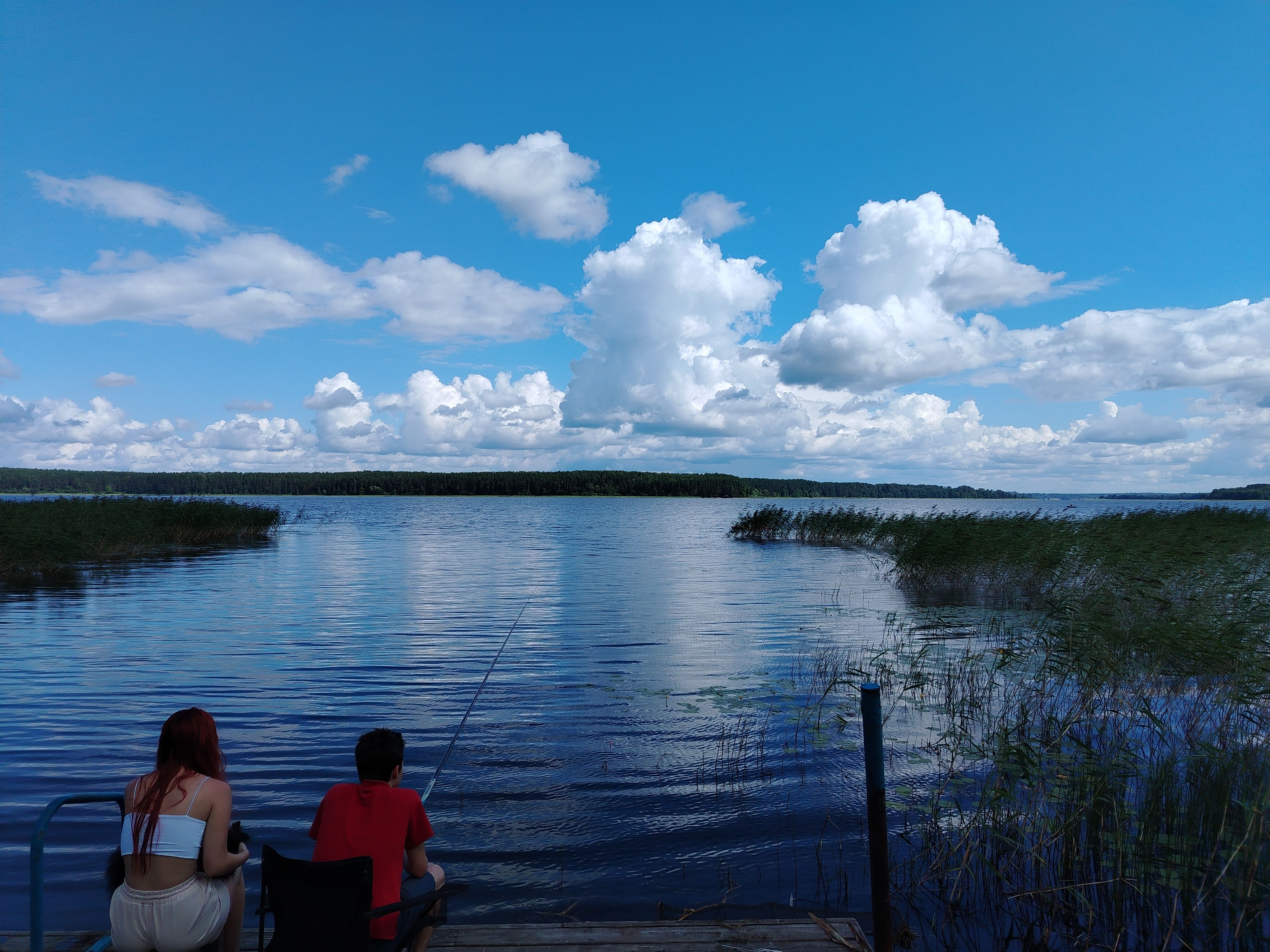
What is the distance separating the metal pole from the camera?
4883 millimetres

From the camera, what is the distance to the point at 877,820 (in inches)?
199

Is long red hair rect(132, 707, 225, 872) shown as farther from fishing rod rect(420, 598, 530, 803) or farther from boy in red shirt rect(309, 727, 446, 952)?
fishing rod rect(420, 598, 530, 803)

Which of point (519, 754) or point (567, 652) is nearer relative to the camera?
point (519, 754)

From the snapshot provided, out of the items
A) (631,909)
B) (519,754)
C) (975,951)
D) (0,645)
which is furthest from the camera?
(0,645)

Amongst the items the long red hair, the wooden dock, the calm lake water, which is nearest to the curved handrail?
the long red hair

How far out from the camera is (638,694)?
12.5 meters

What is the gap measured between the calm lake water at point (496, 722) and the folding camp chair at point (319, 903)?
2423 mm

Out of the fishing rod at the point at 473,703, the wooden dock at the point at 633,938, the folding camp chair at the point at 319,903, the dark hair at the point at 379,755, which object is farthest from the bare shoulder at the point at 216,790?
A: the fishing rod at the point at 473,703

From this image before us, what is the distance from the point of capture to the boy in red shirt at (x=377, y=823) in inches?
157

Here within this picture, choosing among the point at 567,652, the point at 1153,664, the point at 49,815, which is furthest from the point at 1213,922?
the point at 567,652

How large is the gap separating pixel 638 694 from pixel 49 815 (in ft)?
30.7

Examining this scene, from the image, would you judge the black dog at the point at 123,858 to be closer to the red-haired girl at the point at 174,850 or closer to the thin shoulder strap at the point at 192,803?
the red-haired girl at the point at 174,850

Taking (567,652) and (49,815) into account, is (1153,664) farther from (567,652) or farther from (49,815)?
(49,815)

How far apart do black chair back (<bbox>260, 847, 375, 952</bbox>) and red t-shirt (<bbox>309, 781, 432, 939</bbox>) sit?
13.0 inches
